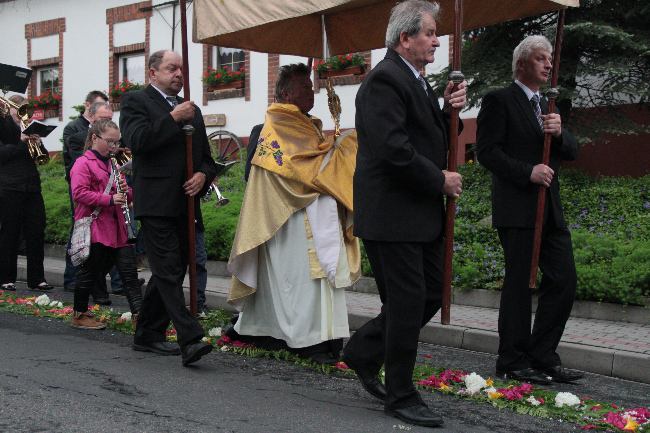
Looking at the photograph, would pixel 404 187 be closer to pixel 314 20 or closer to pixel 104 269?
pixel 314 20

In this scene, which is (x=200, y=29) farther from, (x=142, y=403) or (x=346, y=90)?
(x=346, y=90)

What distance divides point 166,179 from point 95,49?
58.7 feet

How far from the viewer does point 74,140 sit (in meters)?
9.45

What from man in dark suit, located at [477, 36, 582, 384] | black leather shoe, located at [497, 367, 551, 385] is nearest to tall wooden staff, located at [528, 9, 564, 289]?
man in dark suit, located at [477, 36, 582, 384]

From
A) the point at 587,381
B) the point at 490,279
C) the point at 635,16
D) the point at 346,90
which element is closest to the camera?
the point at 587,381

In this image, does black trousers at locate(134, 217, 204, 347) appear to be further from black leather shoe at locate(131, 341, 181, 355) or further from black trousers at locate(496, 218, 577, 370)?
black trousers at locate(496, 218, 577, 370)

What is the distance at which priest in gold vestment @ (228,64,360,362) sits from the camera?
6191 mm

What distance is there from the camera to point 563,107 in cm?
1195

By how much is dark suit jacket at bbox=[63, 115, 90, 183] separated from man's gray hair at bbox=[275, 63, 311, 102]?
138 inches

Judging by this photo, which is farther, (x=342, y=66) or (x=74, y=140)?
(x=342, y=66)

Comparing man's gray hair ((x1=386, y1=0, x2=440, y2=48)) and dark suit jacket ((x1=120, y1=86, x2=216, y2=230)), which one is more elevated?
man's gray hair ((x1=386, y1=0, x2=440, y2=48))

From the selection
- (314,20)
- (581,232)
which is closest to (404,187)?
(314,20)

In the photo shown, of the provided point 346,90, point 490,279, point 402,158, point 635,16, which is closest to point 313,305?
point 402,158

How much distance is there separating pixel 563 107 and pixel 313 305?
6751 mm
